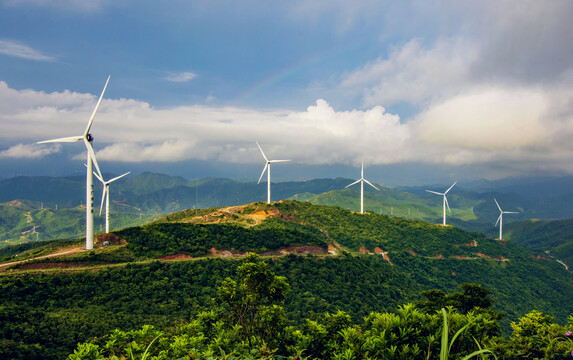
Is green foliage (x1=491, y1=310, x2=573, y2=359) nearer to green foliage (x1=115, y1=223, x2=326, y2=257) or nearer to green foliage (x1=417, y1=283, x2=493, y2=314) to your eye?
green foliage (x1=417, y1=283, x2=493, y2=314)

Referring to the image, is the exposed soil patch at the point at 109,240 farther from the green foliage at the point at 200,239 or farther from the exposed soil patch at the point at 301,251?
the exposed soil patch at the point at 301,251

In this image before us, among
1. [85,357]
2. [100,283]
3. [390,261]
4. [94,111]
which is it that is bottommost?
[390,261]

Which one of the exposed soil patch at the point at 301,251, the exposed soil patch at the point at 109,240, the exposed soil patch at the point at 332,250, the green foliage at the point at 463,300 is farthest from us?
the exposed soil patch at the point at 332,250

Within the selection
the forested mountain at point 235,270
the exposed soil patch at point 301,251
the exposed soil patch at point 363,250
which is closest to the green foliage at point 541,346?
the forested mountain at point 235,270

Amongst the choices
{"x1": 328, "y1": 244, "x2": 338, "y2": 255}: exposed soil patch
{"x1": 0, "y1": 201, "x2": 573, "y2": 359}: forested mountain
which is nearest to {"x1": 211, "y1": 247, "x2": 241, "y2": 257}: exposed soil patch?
{"x1": 0, "y1": 201, "x2": 573, "y2": 359}: forested mountain

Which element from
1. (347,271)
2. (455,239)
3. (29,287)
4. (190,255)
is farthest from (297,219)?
(29,287)

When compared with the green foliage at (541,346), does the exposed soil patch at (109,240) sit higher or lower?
lower

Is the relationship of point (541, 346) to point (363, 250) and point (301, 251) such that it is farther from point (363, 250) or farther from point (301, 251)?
point (363, 250)

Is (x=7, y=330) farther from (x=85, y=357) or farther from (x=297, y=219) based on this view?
(x=297, y=219)
